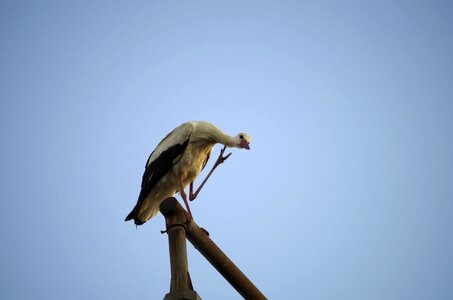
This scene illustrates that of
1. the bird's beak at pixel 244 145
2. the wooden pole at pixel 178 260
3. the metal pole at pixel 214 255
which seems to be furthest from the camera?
the bird's beak at pixel 244 145

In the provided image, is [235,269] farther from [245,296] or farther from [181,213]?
[181,213]

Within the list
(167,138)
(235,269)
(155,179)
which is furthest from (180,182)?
(235,269)

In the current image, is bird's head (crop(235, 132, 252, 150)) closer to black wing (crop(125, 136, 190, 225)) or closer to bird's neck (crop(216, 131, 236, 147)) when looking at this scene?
bird's neck (crop(216, 131, 236, 147))

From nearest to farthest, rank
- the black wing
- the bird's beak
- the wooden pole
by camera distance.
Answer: the wooden pole
the black wing
the bird's beak

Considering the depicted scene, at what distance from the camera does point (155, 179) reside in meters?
5.94

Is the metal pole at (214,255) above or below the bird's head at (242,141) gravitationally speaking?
below

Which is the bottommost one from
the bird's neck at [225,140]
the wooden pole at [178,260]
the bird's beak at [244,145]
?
the wooden pole at [178,260]

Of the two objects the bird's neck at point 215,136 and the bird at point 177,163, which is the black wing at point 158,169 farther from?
the bird's neck at point 215,136

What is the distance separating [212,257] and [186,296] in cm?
59

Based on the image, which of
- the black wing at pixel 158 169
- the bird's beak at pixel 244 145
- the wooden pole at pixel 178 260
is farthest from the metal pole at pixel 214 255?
the bird's beak at pixel 244 145

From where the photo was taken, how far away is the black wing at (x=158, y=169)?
19.2 ft

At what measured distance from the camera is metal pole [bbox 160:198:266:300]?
298 cm

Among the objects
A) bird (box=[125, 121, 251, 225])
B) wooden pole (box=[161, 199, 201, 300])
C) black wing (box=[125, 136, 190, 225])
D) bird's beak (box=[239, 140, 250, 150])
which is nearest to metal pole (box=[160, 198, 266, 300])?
wooden pole (box=[161, 199, 201, 300])

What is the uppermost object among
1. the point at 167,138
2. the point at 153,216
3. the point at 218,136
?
the point at 167,138
